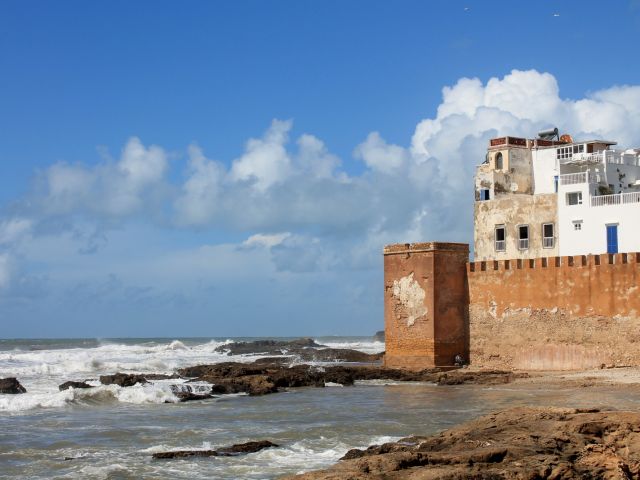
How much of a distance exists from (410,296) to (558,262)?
4.11 metres

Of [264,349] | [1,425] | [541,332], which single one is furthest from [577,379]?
[264,349]

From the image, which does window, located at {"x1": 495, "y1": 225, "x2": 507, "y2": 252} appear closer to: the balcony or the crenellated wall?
the balcony

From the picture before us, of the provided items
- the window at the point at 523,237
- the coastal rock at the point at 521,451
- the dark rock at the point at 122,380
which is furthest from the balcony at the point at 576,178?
the coastal rock at the point at 521,451

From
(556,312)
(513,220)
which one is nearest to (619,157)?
(513,220)

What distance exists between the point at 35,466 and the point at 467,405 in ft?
28.1

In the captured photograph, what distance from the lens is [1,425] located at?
17.3 metres

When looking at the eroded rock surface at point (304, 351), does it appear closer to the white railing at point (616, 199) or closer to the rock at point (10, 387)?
the white railing at point (616, 199)

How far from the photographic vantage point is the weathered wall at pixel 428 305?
25.9 meters

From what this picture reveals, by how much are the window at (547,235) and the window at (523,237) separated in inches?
20.6

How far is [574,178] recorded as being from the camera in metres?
30.9

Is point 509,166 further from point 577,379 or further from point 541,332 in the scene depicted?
point 577,379

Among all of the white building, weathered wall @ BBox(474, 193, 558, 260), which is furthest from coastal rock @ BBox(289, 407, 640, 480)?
weathered wall @ BBox(474, 193, 558, 260)

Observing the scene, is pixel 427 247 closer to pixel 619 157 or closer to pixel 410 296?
pixel 410 296

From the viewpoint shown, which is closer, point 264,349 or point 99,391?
point 99,391
